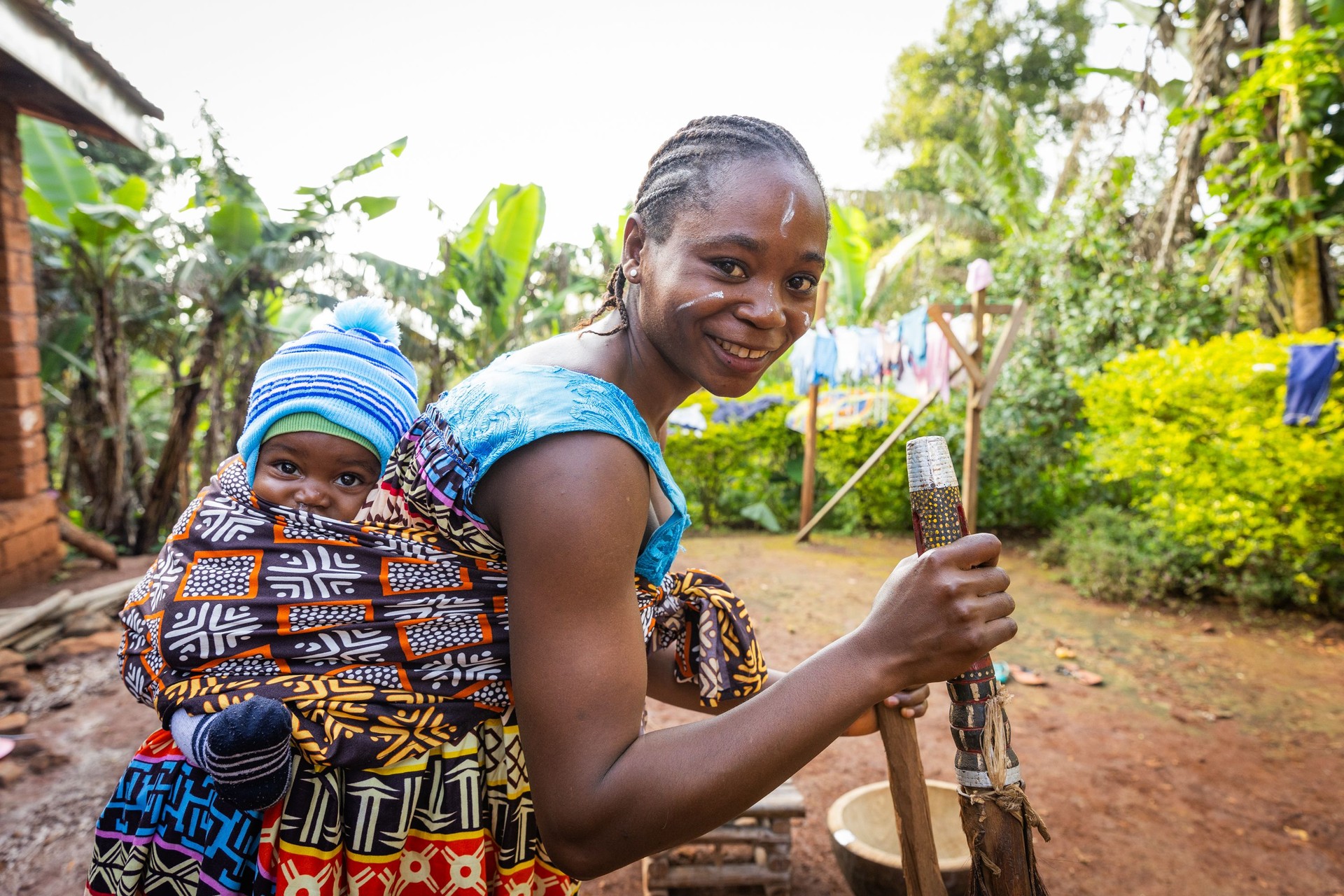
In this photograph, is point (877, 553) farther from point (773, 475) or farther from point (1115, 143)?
point (1115, 143)

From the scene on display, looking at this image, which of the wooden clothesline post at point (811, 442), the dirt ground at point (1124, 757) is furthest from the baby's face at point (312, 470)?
the wooden clothesline post at point (811, 442)

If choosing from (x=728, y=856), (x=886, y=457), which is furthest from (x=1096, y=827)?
(x=886, y=457)

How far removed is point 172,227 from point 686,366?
7871 millimetres

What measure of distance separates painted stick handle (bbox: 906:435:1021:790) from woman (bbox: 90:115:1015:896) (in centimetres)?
14

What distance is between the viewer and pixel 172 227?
7.26 metres

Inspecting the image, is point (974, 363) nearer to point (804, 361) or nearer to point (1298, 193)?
point (804, 361)

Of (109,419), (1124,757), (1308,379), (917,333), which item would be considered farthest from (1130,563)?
(109,419)

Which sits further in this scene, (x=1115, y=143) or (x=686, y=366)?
(x=1115, y=143)

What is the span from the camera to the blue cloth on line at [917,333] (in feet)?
25.9

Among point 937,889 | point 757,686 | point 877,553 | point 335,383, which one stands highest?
point 335,383

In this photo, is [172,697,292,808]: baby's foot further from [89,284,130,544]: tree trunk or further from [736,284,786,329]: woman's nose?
[89,284,130,544]: tree trunk

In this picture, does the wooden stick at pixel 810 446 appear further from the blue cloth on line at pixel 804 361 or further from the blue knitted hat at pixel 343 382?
the blue knitted hat at pixel 343 382

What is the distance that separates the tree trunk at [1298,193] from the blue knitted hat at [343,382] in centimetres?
799

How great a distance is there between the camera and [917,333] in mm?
7945
